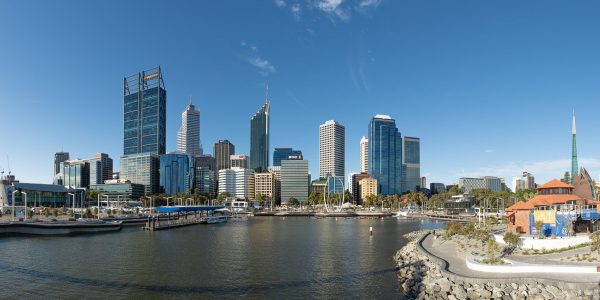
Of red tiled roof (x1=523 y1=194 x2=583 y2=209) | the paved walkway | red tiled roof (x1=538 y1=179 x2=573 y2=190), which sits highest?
red tiled roof (x1=538 y1=179 x2=573 y2=190)

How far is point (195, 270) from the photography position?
2105 inches

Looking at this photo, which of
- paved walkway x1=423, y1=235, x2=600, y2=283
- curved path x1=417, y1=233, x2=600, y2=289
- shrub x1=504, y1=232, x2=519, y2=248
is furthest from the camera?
shrub x1=504, y1=232, x2=519, y2=248

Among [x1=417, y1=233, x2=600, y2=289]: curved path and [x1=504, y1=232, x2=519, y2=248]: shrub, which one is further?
[x1=504, y1=232, x2=519, y2=248]: shrub

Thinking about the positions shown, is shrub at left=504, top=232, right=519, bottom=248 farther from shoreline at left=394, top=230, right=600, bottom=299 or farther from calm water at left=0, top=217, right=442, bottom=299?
calm water at left=0, top=217, right=442, bottom=299

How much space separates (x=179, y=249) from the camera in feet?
247

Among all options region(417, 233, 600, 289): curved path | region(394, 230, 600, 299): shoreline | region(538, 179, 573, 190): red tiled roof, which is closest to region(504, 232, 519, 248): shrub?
region(417, 233, 600, 289): curved path

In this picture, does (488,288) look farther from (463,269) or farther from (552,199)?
(552,199)

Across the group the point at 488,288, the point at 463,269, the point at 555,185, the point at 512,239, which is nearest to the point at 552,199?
the point at 555,185

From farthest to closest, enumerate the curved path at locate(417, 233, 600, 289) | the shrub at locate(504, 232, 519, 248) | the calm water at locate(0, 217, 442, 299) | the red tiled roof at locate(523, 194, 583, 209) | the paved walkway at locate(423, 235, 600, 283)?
the red tiled roof at locate(523, 194, 583, 209) → the shrub at locate(504, 232, 519, 248) → the calm water at locate(0, 217, 442, 299) → the paved walkway at locate(423, 235, 600, 283) → the curved path at locate(417, 233, 600, 289)

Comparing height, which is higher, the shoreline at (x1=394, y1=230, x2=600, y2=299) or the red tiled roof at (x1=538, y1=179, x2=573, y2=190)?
the red tiled roof at (x1=538, y1=179, x2=573, y2=190)

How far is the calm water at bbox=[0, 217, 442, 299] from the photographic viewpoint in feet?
138

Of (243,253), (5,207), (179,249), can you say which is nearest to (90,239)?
(179,249)

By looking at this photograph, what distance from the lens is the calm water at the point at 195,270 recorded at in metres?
A: 42.0

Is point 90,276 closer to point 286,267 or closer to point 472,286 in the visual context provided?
point 286,267
